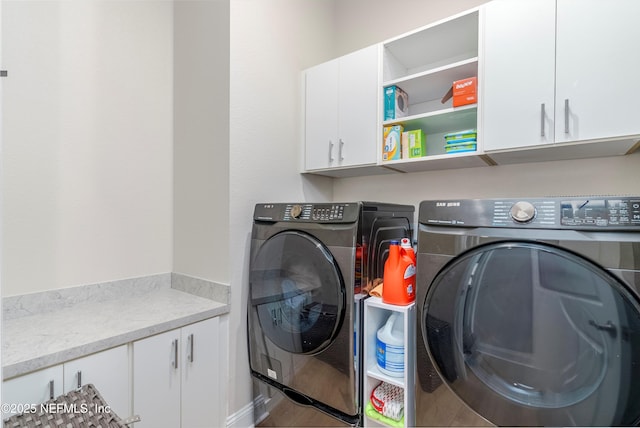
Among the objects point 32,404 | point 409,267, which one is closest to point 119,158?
point 32,404

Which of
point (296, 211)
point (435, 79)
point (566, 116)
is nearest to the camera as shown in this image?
point (566, 116)

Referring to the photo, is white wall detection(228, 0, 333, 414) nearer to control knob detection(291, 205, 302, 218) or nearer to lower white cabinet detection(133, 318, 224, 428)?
lower white cabinet detection(133, 318, 224, 428)

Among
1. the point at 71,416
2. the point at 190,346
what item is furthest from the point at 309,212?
the point at 71,416

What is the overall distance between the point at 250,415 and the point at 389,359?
1.02 metres

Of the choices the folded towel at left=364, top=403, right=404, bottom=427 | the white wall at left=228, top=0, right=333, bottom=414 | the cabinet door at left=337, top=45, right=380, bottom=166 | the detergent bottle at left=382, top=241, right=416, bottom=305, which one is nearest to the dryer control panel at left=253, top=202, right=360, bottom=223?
the white wall at left=228, top=0, right=333, bottom=414

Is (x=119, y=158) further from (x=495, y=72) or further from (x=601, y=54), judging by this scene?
(x=601, y=54)

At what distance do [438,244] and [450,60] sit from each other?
136 centimetres

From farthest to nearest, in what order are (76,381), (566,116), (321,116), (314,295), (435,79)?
1. (321,116)
2. (435,79)
3. (314,295)
4. (566,116)
5. (76,381)

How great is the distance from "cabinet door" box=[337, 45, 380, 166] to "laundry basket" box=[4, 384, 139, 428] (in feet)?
5.27

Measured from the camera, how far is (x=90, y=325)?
1.40 meters

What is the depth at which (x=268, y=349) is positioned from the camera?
170 cm

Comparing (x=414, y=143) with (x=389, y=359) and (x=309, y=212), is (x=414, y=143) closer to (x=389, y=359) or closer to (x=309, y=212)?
(x=309, y=212)

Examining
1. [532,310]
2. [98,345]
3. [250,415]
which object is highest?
[532,310]

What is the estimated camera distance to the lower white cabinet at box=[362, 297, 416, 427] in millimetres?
1319
